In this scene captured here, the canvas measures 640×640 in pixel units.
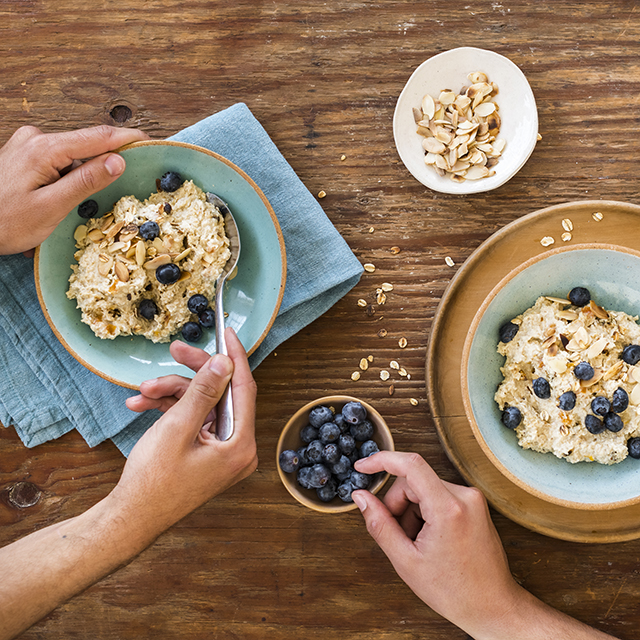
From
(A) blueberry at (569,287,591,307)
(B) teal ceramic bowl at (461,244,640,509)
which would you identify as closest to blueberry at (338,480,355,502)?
(B) teal ceramic bowl at (461,244,640,509)

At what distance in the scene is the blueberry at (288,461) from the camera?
51.0 inches

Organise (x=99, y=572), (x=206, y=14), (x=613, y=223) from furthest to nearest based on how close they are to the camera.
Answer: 1. (x=206, y=14)
2. (x=613, y=223)
3. (x=99, y=572)

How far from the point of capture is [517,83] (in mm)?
1368

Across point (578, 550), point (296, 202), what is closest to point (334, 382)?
point (296, 202)

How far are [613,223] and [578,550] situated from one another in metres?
0.92

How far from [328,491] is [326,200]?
31.3 inches

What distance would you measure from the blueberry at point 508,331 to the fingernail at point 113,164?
39.5 inches

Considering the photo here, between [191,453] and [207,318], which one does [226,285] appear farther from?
[191,453]

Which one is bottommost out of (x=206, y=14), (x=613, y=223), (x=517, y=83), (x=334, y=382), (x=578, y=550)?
(x=578, y=550)

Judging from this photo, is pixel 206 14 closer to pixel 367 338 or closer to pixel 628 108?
pixel 367 338

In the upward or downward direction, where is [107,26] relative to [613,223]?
upward

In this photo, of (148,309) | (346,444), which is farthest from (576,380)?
(148,309)

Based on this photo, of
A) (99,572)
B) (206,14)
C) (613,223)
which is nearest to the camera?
(99,572)

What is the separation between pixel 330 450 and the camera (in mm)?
1290
